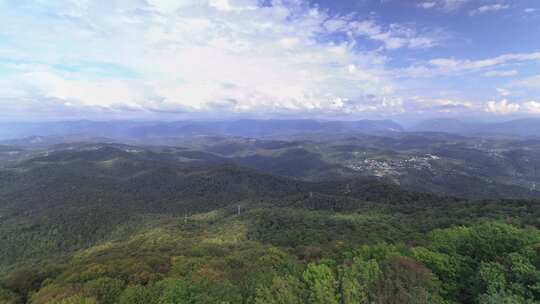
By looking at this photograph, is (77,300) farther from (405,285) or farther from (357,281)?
(405,285)

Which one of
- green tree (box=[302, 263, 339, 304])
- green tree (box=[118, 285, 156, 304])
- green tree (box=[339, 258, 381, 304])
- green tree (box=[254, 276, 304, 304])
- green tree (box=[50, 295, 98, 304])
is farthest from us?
green tree (box=[118, 285, 156, 304])

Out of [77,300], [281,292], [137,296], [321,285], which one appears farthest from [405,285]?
[77,300]

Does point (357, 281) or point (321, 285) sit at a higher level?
point (357, 281)

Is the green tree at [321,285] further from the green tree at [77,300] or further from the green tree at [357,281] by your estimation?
the green tree at [77,300]

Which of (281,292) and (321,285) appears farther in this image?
(321,285)

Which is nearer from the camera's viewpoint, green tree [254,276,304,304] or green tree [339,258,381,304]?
green tree [339,258,381,304]

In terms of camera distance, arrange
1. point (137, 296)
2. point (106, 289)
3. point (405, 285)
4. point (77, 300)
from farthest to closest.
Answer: point (106, 289) → point (137, 296) → point (405, 285) → point (77, 300)

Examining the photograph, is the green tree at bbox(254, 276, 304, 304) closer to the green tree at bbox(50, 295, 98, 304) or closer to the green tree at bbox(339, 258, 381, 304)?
the green tree at bbox(339, 258, 381, 304)

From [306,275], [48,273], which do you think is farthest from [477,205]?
[48,273]

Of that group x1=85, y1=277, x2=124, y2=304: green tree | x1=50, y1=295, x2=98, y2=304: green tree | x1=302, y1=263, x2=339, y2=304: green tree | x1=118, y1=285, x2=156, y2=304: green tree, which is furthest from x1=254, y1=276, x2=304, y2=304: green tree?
x1=85, y1=277, x2=124, y2=304: green tree

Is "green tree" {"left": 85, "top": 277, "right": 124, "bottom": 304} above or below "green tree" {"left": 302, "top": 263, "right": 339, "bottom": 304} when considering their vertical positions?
below

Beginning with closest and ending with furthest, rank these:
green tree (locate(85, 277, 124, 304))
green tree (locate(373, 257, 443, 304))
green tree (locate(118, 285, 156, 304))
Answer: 1. green tree (locate(373, 257, 443, 304))
2. green tree (locate(118, 285, 156, 304))
3. green tree (locate(85, 277, 124, 304))
